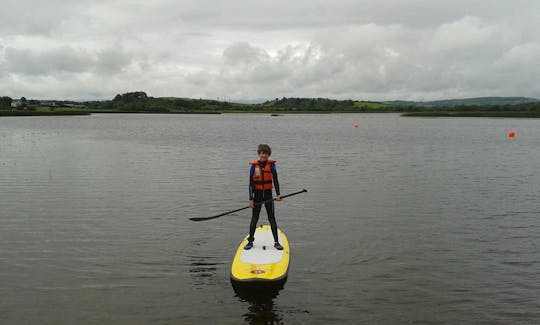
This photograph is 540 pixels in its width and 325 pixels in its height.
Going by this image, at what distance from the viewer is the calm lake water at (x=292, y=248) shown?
373 inches

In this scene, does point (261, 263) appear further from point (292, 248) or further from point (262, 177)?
point (292, 248)

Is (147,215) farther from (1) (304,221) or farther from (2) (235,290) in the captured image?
(2) (235,290)

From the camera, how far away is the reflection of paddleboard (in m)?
10.2

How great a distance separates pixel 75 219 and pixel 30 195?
18.6 ft

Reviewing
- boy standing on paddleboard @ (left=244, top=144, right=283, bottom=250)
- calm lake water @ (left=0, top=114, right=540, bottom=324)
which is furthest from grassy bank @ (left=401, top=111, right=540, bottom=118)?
boy standing on paddleboard @ (left=244, top=144, right=283, bottom=250)

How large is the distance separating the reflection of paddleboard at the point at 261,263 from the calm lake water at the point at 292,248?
388 millimetres

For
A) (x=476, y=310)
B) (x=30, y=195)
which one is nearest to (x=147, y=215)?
(x=30, y=195)

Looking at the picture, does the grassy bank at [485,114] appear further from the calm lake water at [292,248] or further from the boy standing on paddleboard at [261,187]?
the boy standing on paddleboard at [261,187]

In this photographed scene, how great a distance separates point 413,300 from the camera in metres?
9.95

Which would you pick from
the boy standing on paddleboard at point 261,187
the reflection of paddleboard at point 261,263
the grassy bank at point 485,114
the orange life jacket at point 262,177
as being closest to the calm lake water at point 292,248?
the reflection of paddleboard at point 261,263

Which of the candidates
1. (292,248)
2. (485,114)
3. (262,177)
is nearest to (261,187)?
(262,177)

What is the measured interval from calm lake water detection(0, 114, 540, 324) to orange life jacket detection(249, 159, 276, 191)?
82.4 inches

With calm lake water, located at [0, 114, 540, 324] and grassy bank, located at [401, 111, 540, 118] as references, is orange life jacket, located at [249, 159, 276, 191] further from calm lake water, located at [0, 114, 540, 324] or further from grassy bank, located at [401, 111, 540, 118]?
grassy bank, located at [401, 111, 540, 118]

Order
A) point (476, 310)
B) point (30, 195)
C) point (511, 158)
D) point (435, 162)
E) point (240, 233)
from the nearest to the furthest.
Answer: point (476, 310), point (240, 233), point (30, 195), point (435, 162), point (511, 158)
